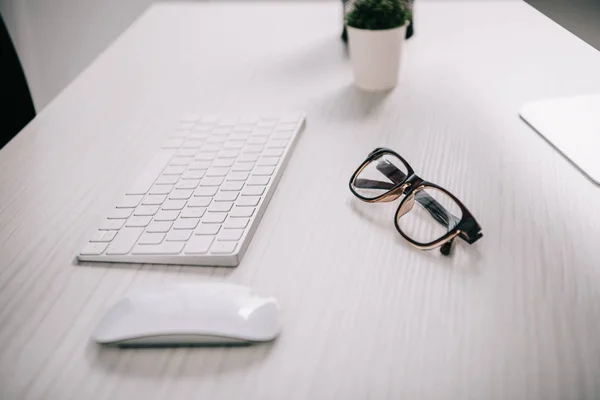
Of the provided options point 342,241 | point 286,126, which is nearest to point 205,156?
point 286,126

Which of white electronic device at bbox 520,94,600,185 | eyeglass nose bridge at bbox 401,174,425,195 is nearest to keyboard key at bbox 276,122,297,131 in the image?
eyeglass nose bridge at bbox 401,174,425,195

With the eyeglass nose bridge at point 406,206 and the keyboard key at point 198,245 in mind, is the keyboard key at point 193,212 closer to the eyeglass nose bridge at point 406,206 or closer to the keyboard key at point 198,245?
the keyboard key at point 198,245

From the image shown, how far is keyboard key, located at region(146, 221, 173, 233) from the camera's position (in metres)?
0.58

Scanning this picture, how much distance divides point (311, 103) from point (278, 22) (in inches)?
15.1

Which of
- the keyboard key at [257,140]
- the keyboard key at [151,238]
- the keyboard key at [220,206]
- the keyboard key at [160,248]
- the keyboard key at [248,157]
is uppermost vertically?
the keyboard key at [257,140]

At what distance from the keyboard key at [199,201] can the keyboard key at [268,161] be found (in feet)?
0.30

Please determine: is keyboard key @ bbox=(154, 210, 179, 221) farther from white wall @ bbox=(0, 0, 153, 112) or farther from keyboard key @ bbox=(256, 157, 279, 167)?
white wall @ bbox=(0, 0, 153, 112)

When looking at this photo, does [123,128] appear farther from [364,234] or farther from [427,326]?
[427,326]

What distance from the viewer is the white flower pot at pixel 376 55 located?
0.80m

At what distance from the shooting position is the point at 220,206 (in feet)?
2.01

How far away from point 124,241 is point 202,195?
10cm

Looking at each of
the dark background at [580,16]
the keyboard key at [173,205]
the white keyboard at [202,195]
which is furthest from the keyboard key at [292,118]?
the dark background at [580,16]

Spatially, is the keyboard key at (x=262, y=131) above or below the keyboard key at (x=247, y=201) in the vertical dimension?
above

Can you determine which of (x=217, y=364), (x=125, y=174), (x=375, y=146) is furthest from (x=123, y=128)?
(x=217, y=364)
